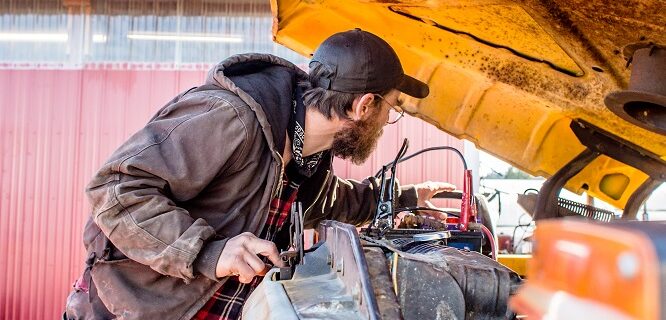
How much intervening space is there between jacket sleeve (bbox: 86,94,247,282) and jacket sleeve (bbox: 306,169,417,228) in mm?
647

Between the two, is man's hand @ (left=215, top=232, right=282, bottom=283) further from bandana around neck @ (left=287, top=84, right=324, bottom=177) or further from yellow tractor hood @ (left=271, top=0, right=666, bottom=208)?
yellow tractor hood @ (left=271, top=0, right=666, bottom=208)

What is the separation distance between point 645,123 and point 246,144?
3.57 ft

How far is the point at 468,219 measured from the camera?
2.26 m

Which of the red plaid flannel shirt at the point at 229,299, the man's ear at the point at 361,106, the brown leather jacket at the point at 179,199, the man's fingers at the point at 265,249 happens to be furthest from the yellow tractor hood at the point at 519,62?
the man's fingers at the point at 265,249

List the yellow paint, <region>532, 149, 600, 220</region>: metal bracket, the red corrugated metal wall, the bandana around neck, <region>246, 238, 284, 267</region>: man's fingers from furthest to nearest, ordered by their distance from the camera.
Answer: the red corrugated metal wall < the yellow paint < <region>532, 149, 600, 220</region>: metal bracket < the bandana around neck < <region>246, 238, 284, 267</region>: man's fingers

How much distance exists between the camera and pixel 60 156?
240 inches

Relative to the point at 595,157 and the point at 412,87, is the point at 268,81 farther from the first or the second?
the point at 595,157

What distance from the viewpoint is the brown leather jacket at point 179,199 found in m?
1.76

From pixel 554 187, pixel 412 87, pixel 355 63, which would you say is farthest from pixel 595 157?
pixel 355 63

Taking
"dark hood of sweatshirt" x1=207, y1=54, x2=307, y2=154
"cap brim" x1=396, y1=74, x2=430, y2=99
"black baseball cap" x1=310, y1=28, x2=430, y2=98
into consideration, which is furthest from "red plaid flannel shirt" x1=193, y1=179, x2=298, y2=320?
"cap brim" x1=396, y1=74, x2=430, y2=99

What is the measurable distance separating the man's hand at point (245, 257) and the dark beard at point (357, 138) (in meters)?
0.65

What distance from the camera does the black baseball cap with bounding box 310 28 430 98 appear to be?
207 centimetres

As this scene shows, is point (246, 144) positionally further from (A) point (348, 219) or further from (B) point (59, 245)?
(B) point (59, 245)

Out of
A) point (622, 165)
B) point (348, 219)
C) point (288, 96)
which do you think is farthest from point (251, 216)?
point (622, 165)
